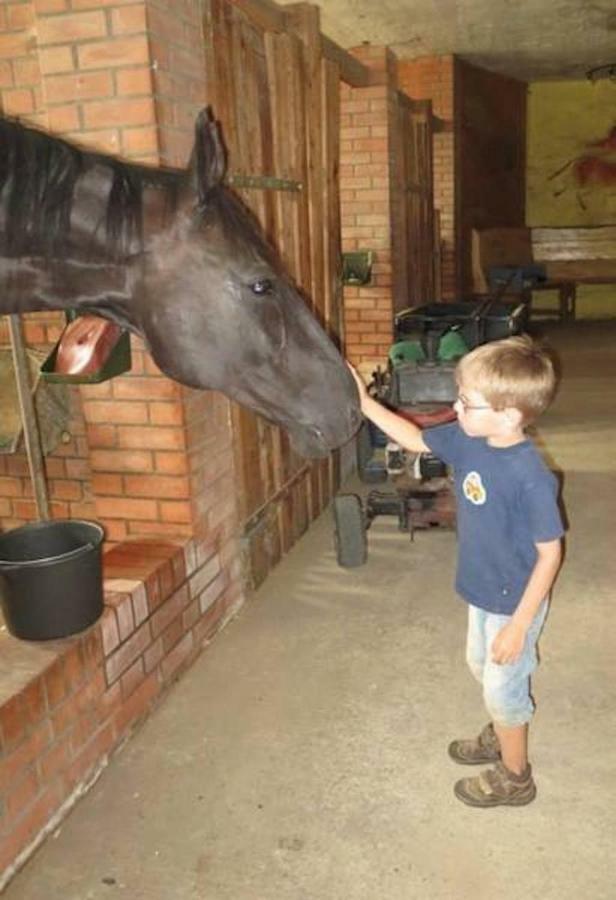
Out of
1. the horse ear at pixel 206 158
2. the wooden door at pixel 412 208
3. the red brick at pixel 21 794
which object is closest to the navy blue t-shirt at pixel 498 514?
the horse ear at pixel 206 158

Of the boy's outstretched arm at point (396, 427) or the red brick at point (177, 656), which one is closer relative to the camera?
the boy's outstretched arm at point (396, 427)

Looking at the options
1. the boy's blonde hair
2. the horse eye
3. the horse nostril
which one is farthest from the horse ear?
the boy's blonde hair

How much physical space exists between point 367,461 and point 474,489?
9.99ft

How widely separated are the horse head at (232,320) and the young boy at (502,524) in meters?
0.29

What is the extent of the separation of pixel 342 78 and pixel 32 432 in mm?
4094

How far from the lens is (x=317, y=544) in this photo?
4461 millimetres

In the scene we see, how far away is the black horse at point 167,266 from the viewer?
1.76 meters

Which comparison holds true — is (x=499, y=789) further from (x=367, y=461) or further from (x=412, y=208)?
(x=412, y=208)

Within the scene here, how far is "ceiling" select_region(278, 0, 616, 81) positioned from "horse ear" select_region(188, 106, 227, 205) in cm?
628

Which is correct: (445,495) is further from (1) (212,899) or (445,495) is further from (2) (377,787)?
(1) (212,899)

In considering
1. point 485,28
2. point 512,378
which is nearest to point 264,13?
point 512,378

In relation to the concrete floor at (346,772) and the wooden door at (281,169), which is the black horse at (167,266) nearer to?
the concrete floor at (346,772)

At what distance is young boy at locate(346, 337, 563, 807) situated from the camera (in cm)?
208

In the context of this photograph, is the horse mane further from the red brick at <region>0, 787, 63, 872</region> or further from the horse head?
the red brick at <region>0, 787, 63, 872</region>
